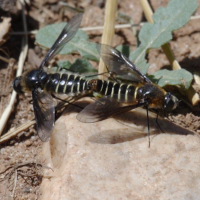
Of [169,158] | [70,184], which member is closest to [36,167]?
[70,184]

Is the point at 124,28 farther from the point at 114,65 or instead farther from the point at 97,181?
the point at 97,181

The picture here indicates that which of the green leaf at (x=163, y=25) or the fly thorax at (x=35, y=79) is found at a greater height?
the green leaf at (x=163, y=25)

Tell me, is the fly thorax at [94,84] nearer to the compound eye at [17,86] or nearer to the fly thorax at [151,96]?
the fly thorax at [151,96]

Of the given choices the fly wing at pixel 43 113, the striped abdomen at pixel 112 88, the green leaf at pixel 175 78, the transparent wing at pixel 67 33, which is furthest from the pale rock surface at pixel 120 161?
the transparent wing at pixel 67 33

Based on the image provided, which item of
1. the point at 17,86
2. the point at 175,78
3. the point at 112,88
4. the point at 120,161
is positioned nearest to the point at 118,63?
the point at 112,88

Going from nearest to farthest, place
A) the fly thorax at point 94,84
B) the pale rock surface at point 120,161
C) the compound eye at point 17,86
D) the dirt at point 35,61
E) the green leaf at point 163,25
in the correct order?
the pale rock surface at point 120,161 → the dirt at point 35,61 → the fly thorax at point 94,84 → the compound eye at point 17,86 → the green leaf at point 163,25

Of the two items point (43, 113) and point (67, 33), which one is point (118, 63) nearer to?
point (67, 33)
